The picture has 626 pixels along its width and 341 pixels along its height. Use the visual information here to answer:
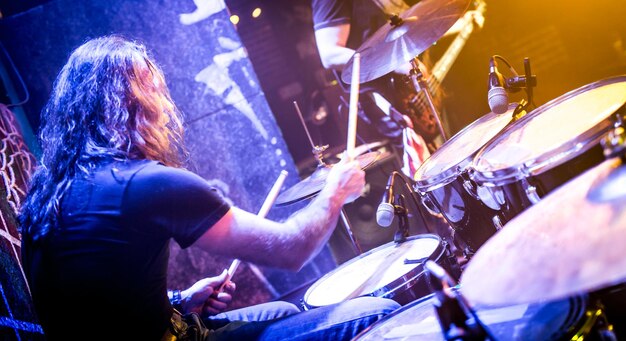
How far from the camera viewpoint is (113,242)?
4.62ft

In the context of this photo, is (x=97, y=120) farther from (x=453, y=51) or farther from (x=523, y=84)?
(x=453, y=51)

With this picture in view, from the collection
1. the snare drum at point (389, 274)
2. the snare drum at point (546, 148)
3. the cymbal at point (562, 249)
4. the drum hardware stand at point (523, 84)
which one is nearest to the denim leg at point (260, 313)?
the snare drum at point (389, 274)

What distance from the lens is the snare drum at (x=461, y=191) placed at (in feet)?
6.15

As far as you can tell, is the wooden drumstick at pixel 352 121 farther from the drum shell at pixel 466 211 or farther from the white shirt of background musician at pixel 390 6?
the white shirt of background musician at pixel 390 6

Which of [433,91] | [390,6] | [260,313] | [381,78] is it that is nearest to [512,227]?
[260,313]

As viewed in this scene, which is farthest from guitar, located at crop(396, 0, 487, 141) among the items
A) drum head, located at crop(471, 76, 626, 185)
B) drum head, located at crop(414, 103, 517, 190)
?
drum head, located at crop(471, 76, 626, 185)

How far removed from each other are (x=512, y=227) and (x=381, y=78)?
2.35 m

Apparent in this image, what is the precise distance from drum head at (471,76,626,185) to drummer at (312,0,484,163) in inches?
57.1

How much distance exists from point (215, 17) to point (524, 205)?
8.55 feet

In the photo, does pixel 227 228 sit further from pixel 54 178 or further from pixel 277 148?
pixel 277 148

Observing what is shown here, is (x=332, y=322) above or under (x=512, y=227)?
under

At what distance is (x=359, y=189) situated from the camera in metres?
1.83

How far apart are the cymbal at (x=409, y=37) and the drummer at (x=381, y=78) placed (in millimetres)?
699

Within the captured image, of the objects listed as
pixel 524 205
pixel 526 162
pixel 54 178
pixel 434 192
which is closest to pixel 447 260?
pixel 434 192
